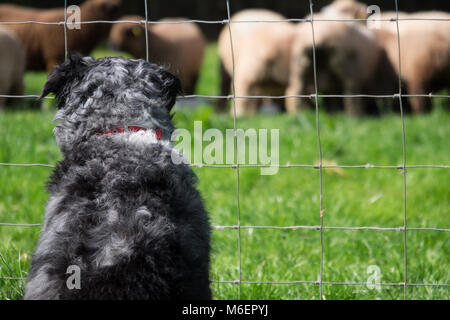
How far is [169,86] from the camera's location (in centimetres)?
261

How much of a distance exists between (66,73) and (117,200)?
757 millimetres

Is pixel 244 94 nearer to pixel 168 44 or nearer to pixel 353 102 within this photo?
pixel 353 102

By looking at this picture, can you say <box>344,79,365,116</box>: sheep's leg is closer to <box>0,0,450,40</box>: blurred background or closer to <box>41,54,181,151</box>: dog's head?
<box>41,54,181,151</box>: dog's head

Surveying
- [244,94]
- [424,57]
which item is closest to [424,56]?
[424,57]

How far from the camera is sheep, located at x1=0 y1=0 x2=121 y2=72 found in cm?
827

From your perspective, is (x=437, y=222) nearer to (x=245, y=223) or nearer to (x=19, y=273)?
(x=245, y=223)

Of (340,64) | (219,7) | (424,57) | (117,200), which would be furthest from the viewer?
(219,7)

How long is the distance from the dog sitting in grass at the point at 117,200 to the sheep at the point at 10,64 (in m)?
5.48

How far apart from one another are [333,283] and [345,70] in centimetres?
510

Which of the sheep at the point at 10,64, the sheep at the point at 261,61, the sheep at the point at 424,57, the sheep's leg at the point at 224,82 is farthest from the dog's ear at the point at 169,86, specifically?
the sheep's leg at the point at 224,82

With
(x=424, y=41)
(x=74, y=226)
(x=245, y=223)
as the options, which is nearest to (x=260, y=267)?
(x=245, y=223)

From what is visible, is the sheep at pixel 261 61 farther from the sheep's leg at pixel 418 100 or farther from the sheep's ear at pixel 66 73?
the sheep's ear at pixel 66 73

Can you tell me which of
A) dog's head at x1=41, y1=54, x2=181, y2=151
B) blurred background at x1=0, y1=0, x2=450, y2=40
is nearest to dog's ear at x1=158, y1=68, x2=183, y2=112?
dog's head at x1=41, y1=54, x2=181, y2=151
